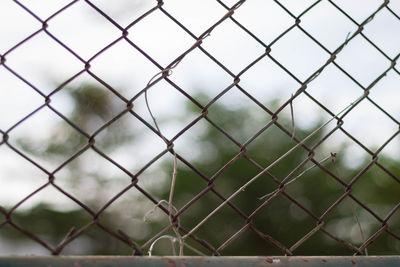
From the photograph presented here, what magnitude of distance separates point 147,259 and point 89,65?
1.00 ft

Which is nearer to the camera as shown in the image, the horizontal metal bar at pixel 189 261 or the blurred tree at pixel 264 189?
the horizontal metal bar at pixel 189 261

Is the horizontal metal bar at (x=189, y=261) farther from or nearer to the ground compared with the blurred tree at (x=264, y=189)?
farther from the ground

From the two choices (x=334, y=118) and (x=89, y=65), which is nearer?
(x=89, y=65)

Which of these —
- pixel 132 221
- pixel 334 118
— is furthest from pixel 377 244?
pixel 334 118

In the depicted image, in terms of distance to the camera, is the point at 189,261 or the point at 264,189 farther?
the point at 264,189

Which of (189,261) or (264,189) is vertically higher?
(189,261)

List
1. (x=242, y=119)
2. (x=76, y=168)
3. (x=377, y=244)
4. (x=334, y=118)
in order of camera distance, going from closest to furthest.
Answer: (x=334, y=118)
(x=377, y=244)
(x=242, y=119)
(x=76, y=168)

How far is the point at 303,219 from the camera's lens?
12508 millimetres

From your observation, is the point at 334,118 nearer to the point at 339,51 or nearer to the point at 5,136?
the point at 339,51

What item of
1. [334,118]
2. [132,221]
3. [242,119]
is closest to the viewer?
[334,118]

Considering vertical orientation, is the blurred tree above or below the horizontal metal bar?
below

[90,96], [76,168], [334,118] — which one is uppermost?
[334,118]

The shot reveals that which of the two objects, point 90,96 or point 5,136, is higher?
point 5,136

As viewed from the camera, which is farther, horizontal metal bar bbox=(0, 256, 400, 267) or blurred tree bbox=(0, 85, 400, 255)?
blurred tree bbox=(0, 85, 400, 255)
